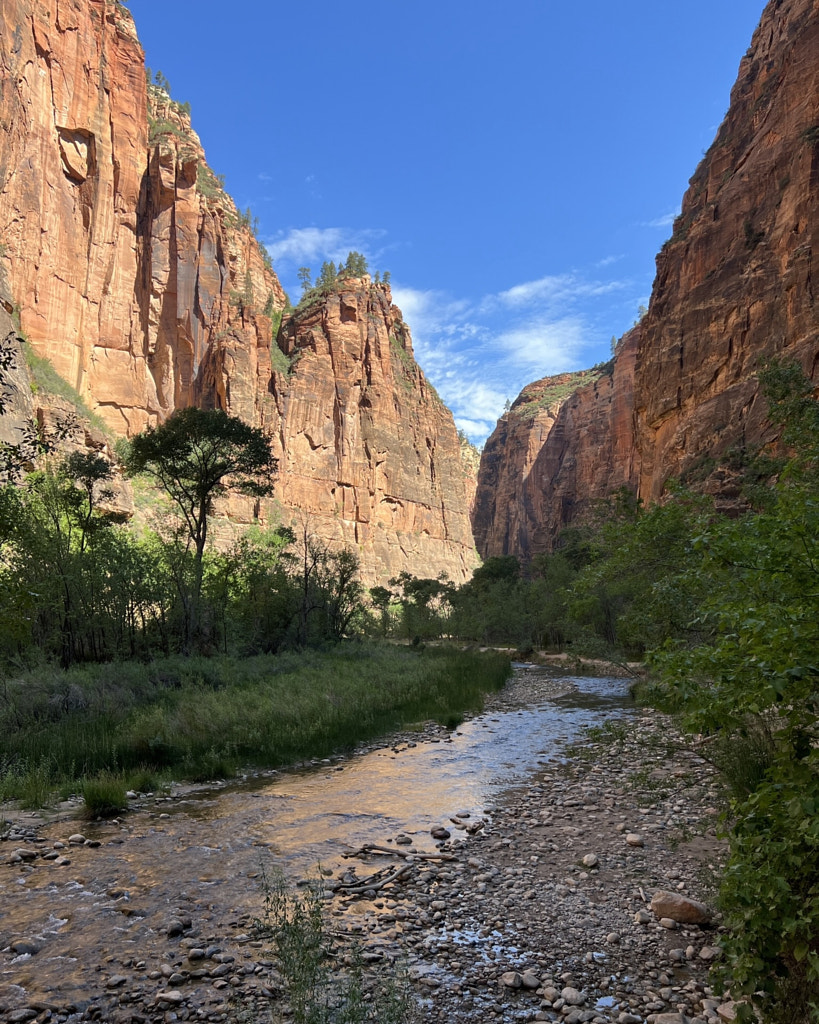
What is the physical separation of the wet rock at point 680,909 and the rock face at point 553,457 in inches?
3278

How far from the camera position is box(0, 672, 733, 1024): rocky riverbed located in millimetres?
3996

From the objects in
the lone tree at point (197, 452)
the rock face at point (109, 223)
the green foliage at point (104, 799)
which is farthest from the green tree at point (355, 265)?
the green foliage at point (104, 799)

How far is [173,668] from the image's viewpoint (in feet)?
59.4

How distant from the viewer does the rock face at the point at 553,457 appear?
10224 cm

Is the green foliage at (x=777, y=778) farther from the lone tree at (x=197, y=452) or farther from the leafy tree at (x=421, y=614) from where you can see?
the leafy tree at (x=421, y=614)

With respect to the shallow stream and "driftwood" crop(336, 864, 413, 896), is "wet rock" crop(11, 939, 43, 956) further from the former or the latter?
"driftwood" crop(336, 864, 413, 896)

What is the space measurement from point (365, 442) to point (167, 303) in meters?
37.3

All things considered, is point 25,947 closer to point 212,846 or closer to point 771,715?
point 212,846

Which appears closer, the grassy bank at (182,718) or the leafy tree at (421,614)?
the grassy bank at (182,718)

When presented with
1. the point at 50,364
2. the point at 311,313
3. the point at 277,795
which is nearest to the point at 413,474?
the point at 311,313

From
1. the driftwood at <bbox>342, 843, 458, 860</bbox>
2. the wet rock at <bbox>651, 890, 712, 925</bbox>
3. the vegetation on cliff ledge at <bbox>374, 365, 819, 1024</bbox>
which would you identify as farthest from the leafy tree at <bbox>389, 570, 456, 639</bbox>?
the vegetation on cliff ledge at <bbox>374, 365, 819, 1024</bbox>

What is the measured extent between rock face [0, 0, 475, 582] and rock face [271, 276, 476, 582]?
31 centimetres

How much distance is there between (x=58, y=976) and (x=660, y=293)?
67967 millimetres

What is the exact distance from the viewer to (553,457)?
129250mm
